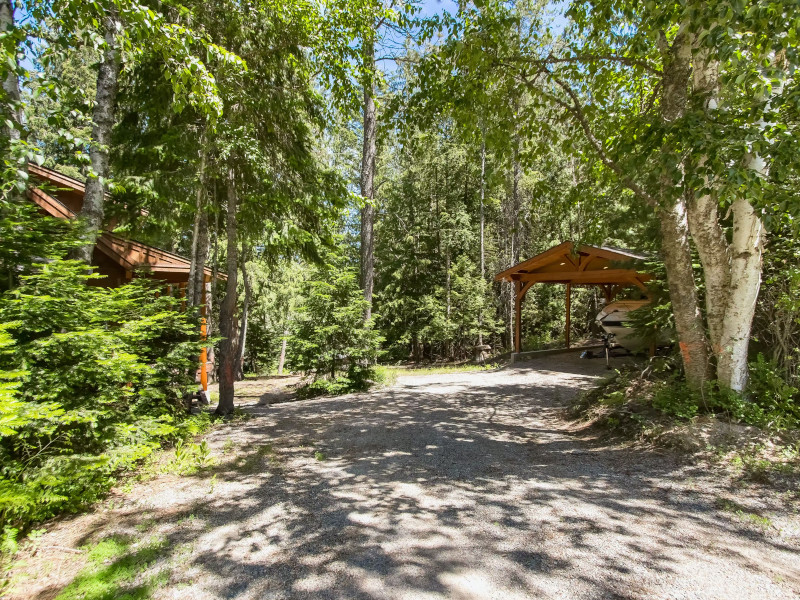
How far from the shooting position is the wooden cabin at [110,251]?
8.16 meters

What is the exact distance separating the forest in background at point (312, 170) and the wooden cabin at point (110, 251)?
0.43 meters

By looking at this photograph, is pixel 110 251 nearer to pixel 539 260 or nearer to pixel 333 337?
pixel 333 337

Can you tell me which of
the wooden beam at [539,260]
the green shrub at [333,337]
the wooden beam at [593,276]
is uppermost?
the wooden beam at [539,260]

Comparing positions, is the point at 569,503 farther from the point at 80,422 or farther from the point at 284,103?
the point at 284,103

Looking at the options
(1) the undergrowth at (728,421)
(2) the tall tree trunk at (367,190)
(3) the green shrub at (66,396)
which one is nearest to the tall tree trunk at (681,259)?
(1) the undergrowth at (728,421)

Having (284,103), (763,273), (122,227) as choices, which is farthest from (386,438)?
(122,227)

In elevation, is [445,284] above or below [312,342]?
above

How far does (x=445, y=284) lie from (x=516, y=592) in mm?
21389

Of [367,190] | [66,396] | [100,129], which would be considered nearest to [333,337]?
[367,190]

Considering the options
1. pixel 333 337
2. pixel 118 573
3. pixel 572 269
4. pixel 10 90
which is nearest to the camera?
pixel 118 573

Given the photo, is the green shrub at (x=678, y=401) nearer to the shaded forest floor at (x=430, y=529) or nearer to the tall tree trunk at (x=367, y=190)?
the shaded forest floor at (x=430, y=529)

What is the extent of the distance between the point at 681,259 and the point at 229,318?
6.41m

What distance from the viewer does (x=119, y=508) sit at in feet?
11.5

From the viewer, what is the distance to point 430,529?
10.0 feet
